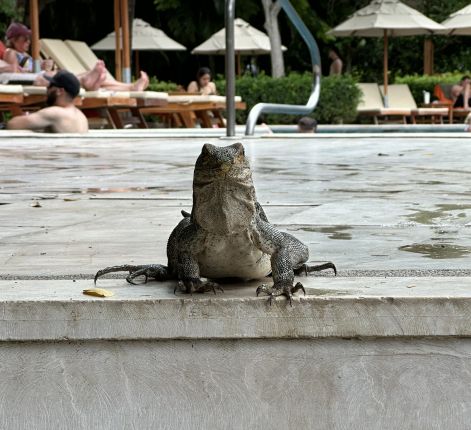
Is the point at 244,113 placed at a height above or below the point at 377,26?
below

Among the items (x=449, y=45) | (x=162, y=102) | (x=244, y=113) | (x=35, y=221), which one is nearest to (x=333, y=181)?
(x=35, y=221)

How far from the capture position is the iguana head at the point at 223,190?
2668mm

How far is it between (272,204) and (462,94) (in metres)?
21.5

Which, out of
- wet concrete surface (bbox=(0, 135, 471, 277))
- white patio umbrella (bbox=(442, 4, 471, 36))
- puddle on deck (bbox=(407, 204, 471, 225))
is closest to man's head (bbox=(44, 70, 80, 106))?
wet concrete surface (bbox=(0, 135, 471, 277))

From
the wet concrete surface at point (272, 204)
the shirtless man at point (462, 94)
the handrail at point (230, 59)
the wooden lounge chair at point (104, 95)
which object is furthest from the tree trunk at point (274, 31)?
the wet concrete surface at point (272, 204)

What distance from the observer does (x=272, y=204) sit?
509cm

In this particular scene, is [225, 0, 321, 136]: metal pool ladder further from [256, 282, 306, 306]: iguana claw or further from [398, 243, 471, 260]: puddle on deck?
[256, 282, 306, 306]: iguana claw

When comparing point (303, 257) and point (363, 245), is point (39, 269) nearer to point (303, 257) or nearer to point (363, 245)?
point (303, 257)

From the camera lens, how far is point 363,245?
12.2 feet

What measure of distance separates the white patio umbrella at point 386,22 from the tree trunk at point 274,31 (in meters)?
1.34

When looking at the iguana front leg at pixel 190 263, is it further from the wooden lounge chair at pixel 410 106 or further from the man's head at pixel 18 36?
the wooden lounge chair at pixel 410 106

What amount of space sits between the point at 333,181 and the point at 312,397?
375 cm

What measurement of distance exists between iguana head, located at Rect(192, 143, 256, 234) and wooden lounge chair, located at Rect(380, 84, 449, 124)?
22851 mm

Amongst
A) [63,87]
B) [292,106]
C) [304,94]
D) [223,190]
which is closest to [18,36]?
[63,87]
